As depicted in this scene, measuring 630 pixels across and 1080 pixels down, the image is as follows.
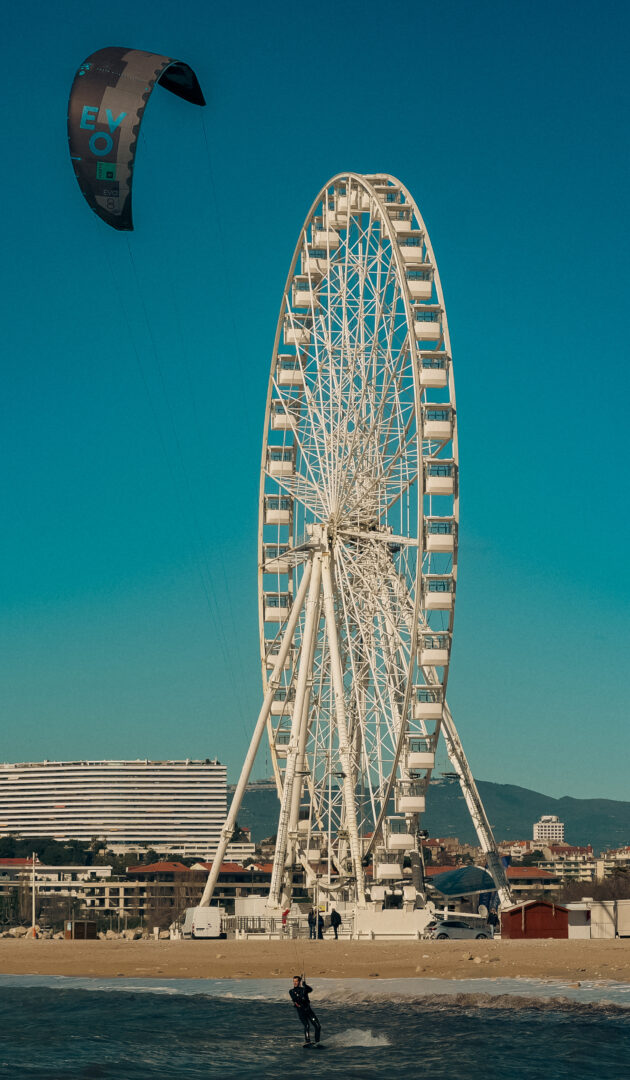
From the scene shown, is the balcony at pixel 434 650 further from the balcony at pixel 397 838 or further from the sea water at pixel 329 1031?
the sea water at pixel 329 1031

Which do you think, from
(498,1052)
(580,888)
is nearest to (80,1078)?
(498,1052)

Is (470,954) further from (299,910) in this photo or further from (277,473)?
(277,473)

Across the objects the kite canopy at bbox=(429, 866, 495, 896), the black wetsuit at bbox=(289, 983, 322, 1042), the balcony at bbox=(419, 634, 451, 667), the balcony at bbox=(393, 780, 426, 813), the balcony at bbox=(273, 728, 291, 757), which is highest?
the balcony at bbox=(419, 634, 451, 667)

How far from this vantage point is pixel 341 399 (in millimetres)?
48344

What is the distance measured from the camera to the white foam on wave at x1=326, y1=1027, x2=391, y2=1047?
2486cm

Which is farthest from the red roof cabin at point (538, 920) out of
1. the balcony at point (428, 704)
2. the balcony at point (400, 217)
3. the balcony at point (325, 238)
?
the balcony at point (325, 238)

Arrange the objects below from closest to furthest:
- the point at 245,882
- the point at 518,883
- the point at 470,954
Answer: the point at 470,954, the point at 245,882, the point at 518,883

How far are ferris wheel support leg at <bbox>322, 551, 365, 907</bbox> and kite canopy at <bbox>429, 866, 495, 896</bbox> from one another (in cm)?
3337

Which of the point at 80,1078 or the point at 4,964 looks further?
the point at 4,964

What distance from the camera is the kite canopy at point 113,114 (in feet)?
83.0

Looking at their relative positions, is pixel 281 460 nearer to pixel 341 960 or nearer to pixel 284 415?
pixel 284 415

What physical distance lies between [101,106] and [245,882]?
349ft

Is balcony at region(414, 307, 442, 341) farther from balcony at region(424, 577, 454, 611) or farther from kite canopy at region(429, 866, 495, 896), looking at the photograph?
kite canopy at region(429, 866, 495, 896)

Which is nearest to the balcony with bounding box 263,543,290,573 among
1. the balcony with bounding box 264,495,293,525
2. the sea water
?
the balcony with bounding box 264,495,293,525
